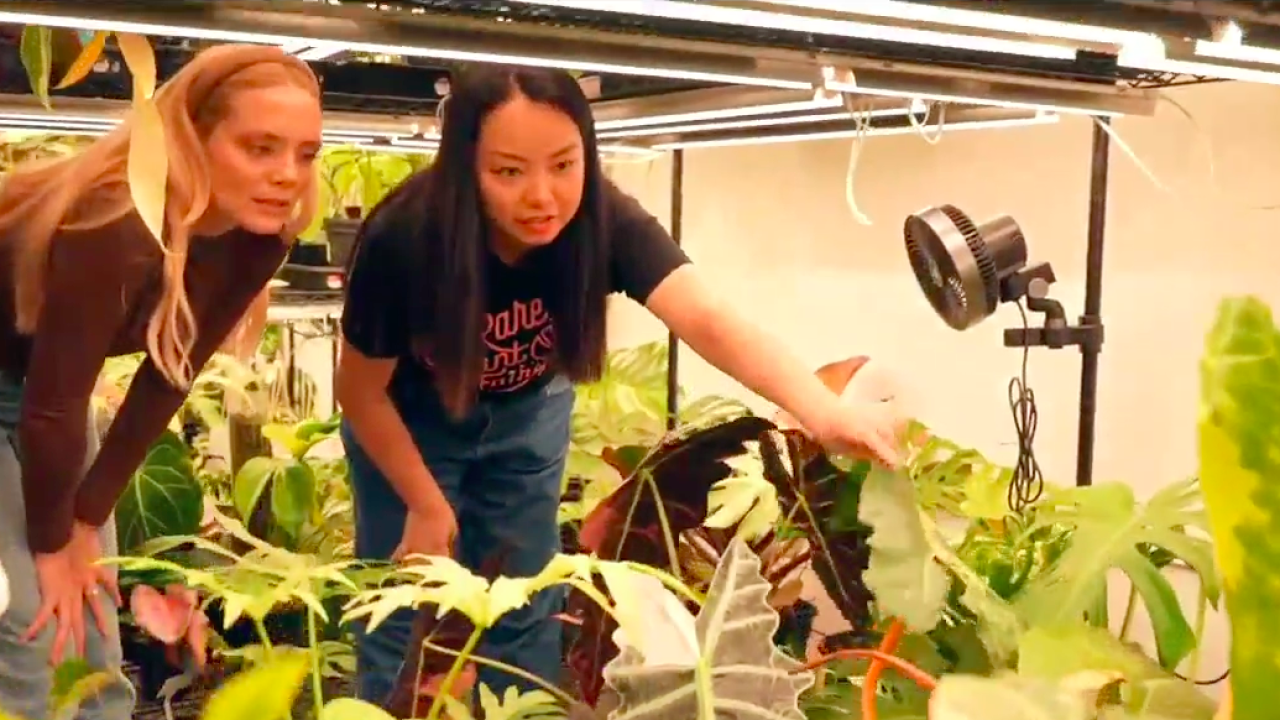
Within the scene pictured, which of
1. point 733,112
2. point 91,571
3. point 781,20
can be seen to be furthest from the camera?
point 733,112

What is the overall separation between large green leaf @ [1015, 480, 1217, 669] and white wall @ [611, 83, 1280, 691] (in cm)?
78

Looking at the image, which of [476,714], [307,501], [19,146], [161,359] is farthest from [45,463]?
[19,146]

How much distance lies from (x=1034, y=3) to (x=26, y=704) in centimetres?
105

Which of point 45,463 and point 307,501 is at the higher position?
point 45,463

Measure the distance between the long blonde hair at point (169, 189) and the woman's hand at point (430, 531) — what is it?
341mm

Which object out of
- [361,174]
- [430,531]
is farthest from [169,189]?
[361,174]

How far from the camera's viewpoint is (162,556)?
156 cm

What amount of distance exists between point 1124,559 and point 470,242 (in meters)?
0.72

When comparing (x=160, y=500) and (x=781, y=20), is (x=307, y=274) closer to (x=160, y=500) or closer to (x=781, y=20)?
(x=160, y=500)

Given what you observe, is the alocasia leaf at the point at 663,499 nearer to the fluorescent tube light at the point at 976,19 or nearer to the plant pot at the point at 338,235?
the fluorescent tube light at the point at 976,19

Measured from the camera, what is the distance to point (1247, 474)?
47cm

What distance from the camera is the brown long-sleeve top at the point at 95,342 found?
3.40ft

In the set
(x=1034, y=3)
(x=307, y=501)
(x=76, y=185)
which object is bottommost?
(x=307, y=501)

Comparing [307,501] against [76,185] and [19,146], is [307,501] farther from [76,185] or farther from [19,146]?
[19,146]
